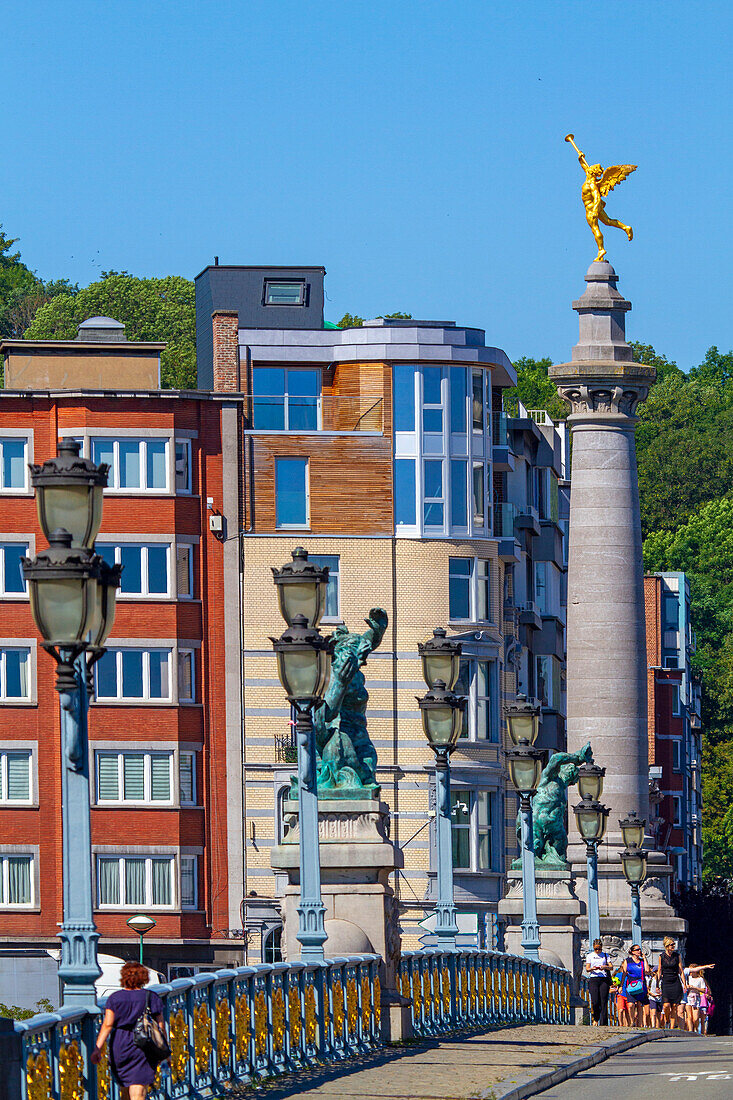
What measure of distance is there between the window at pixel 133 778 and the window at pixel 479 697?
8.32 metres

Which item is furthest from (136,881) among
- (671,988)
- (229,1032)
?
(229,1032)

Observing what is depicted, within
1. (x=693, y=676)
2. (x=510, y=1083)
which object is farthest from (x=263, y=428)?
(x=693, y=676)

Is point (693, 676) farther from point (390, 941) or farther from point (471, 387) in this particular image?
point (390, 941)

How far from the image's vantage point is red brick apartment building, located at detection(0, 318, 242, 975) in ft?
206

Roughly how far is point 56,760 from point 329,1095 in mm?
44619

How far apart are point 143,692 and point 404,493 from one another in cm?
893

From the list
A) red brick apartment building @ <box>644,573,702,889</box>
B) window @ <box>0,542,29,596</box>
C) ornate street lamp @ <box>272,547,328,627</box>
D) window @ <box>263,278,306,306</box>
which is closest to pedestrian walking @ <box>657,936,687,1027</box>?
ornate street lamp @ <box>272,547,328,627</box>

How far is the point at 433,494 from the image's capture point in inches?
2650

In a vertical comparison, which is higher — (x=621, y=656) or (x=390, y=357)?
(x=390, y=357)

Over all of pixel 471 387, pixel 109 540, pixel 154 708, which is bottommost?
pixel 154 708

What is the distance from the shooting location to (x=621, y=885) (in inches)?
2264

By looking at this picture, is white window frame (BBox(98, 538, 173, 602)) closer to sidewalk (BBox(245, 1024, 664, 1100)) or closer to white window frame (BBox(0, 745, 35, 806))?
white window frame (BBox(0, 745, 35, 806))

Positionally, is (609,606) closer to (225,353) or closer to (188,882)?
(188,882)

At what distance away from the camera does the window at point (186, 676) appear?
211 ft
